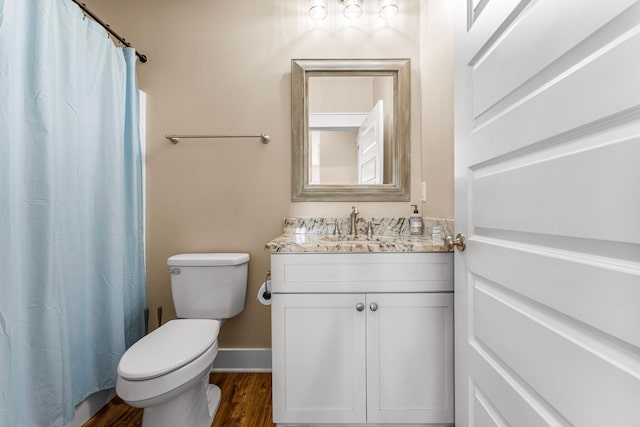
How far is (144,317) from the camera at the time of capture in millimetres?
1758

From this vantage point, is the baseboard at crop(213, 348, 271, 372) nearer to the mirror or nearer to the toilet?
the toilet

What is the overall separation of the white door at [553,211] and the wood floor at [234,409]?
982 mm

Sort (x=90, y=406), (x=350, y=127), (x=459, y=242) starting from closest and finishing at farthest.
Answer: (x=459, y=242) → (x=90, y=406) → (x=350, y=127)

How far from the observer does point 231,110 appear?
1.82 meters

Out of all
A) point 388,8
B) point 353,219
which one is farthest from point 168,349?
point 388,8

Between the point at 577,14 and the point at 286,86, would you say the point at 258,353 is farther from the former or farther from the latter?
the point at 577,14

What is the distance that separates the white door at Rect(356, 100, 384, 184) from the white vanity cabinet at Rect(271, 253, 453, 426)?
695 millimetres

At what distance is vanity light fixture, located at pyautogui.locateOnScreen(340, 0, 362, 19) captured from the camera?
1.71 meters

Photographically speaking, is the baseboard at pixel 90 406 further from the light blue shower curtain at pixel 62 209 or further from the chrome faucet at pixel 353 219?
the chrome faucet at pixel 353 219

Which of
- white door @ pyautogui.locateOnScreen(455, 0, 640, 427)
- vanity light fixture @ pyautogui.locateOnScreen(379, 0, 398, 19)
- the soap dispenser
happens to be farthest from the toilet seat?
vanity light fixture @ pyautogui.locateOnScreen(379, 0, 398, 19)

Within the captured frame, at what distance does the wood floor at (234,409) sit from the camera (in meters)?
1.39

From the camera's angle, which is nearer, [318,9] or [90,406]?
[90,406]

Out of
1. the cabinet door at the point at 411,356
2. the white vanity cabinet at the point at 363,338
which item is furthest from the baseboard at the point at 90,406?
the cabinet door at the point at 411,356

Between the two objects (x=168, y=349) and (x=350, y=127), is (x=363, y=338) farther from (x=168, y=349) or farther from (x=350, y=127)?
(x=350, y=127)
